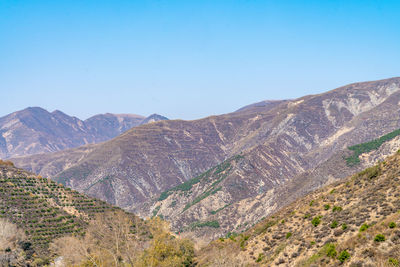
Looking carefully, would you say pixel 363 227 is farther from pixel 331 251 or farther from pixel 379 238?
pixel 379 238

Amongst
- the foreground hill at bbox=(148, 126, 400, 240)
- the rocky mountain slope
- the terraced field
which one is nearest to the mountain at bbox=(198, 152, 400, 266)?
the rocky mountain slope

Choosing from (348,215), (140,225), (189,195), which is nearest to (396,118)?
(189,195)

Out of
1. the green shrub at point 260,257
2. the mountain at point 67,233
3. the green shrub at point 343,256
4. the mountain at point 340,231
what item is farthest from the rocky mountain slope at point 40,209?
the green shrub at point 343,256

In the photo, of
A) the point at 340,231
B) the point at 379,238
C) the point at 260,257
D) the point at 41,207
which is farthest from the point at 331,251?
the point at 41,207

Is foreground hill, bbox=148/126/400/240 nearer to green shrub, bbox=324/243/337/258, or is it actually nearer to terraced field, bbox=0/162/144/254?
terraced field, bbox=0/162/144/254

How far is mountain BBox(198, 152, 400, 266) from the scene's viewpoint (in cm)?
2508

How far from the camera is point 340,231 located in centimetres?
3212

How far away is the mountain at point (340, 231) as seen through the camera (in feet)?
82.3

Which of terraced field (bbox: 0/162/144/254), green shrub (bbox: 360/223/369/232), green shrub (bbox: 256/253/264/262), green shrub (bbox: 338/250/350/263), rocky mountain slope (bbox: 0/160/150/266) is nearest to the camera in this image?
green shrub (bbox: 338/250/350/263)

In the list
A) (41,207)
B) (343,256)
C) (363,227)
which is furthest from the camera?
(41,207)

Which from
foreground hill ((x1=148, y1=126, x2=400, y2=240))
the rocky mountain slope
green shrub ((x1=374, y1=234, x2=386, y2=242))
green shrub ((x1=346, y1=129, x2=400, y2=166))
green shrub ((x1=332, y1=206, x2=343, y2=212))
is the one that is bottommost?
foreground hill ((x1=148, y1=126, x2=400, y2=240))

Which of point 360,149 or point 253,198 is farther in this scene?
point 360,149

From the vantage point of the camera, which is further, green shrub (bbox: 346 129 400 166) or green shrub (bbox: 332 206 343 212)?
green shrub (bbox: 346 129 400 166)

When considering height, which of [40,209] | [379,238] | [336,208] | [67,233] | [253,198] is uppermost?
[40,209]
